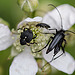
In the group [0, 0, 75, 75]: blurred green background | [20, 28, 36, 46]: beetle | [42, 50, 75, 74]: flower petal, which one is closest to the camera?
[20, 28, 36, 46]: beetle

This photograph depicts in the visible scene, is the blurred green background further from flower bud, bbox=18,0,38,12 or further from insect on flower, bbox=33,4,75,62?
flower bud, bbox=18,0,38,12

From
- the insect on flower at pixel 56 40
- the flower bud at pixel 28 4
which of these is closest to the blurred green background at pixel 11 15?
the insect on flower at pixel 56 40

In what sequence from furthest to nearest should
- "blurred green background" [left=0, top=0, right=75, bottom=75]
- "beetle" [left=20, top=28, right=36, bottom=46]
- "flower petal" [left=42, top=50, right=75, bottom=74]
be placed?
"blurred green background" [left=0, top=0, right=75, bottom=75] → "flower petal" [left=42, top=50, right=75, bottom=74] → "beetle" [left=20, top=28, right=36, bottom=46]

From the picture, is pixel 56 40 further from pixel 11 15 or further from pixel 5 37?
pixel 11 15

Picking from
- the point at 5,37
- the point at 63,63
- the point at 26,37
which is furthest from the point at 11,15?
the point at 63,63

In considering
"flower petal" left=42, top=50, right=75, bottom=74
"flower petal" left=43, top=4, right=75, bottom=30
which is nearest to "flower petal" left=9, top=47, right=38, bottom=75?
"flower petal" left=42, top=50, right=75, bottom=74

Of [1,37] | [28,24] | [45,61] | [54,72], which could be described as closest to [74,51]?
[54,72]

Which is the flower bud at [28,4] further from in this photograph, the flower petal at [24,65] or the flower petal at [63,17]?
the flower petal at [24,65]
